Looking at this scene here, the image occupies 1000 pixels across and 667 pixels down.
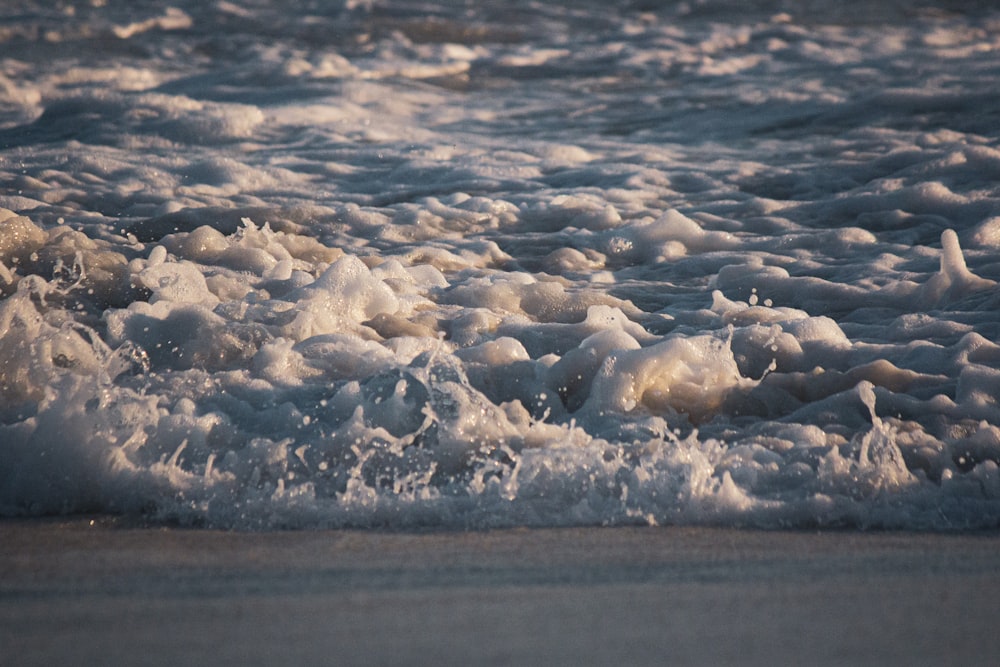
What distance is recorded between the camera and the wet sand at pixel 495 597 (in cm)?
194

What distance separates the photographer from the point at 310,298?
3.64 m

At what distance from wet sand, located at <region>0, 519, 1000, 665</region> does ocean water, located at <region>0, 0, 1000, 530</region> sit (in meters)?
0.14

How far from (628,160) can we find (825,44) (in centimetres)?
503

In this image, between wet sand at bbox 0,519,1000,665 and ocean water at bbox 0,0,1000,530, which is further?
ocean water at bbox 0,0,1000,530

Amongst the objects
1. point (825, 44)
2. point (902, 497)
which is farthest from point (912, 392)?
point (825, 44)

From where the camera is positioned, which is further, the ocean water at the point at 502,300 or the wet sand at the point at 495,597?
the ocean water at the point at 502,300

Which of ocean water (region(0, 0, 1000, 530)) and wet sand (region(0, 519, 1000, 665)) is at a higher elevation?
wet sand (region(0, 519, 1000, 665))

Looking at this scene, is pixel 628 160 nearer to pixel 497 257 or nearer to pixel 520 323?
pixel 497 257

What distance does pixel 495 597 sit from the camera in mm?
2150

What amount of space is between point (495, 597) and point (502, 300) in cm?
197

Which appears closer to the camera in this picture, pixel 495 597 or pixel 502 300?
pixel 495 597

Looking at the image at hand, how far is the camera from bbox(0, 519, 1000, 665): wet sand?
1.94 meters

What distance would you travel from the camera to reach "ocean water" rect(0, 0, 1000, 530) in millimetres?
2684

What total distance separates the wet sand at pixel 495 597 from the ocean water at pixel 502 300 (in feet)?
0.45
